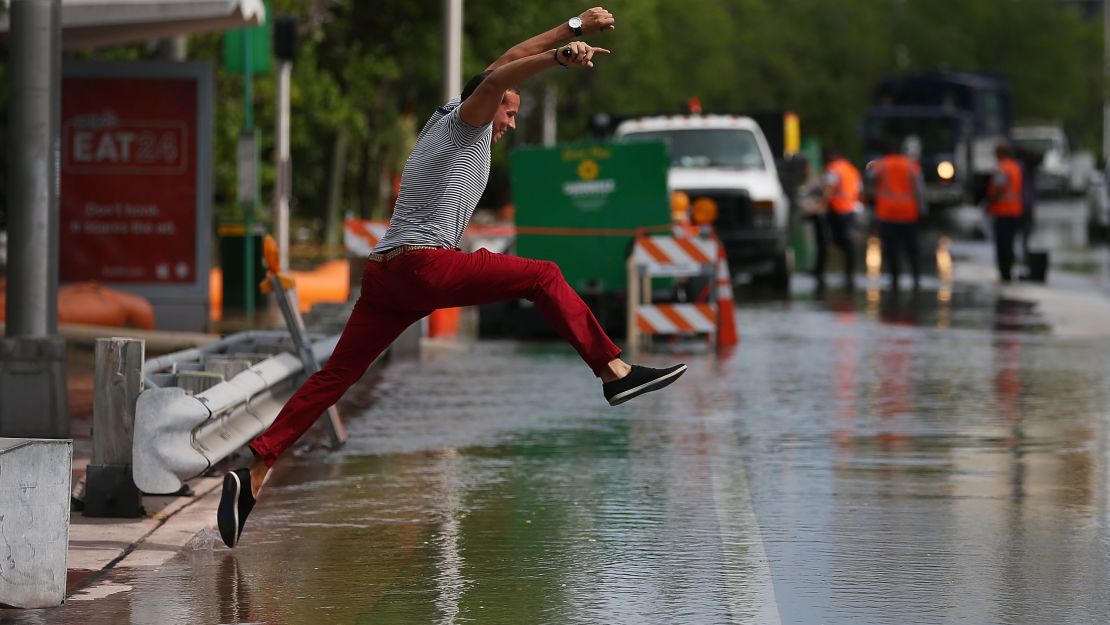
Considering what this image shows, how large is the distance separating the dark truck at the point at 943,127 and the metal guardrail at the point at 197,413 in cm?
4427

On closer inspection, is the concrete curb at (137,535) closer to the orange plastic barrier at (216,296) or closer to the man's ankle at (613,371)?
the man's ankle at (613,371)

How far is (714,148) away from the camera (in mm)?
27297

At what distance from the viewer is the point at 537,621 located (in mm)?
7277

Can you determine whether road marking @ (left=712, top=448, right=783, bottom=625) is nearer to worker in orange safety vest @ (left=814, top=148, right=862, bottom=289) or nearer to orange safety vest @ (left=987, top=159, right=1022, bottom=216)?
orange safety vest @ (left=987, top=159, right=1022, bottom=216)

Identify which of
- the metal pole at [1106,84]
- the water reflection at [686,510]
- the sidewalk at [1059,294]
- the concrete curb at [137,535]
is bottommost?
the concrete curb at [137,535]

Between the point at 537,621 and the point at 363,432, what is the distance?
5.43 m

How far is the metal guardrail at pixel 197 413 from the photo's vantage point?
8688 millimetres

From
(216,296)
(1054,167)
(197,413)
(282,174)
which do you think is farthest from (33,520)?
(1054,167)

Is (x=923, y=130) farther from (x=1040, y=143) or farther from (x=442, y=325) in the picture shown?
(x=442, y=325)

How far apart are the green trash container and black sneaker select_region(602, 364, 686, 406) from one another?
47.5 feet

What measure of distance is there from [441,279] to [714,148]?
1909 cm

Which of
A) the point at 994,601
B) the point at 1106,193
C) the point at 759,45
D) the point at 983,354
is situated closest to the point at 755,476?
the point at 994,601

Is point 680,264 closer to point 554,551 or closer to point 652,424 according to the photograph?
point 652,424

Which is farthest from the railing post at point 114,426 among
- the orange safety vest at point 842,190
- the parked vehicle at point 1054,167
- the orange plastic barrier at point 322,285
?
the parked vehicle at point 1054,167
